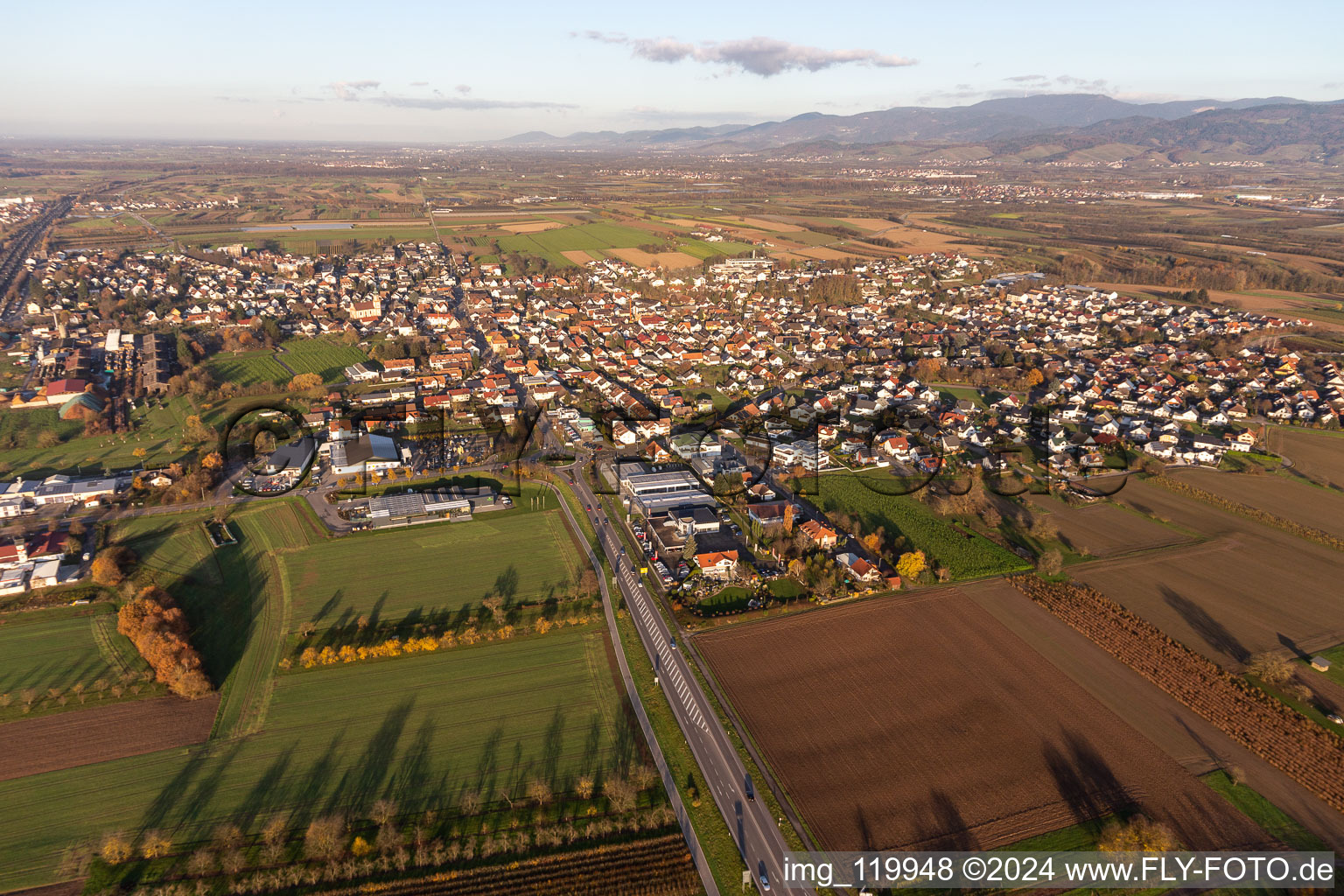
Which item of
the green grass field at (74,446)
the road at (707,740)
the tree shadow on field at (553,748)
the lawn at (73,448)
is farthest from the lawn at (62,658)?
the road at (707,740)

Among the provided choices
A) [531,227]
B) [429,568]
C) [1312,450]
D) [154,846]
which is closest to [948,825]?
[154,846]

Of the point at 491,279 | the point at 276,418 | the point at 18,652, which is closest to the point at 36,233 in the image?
the point at 491,279

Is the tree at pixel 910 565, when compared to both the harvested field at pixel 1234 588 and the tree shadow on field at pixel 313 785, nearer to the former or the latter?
the harvested field at pixel 1234 588

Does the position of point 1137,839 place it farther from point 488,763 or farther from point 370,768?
point 370,768

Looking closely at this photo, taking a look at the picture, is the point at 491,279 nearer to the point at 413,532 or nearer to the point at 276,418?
the point at 276,418

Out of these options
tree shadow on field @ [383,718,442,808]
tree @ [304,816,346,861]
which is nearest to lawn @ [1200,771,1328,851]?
tree shadow on field @ [383,718,442,808]
